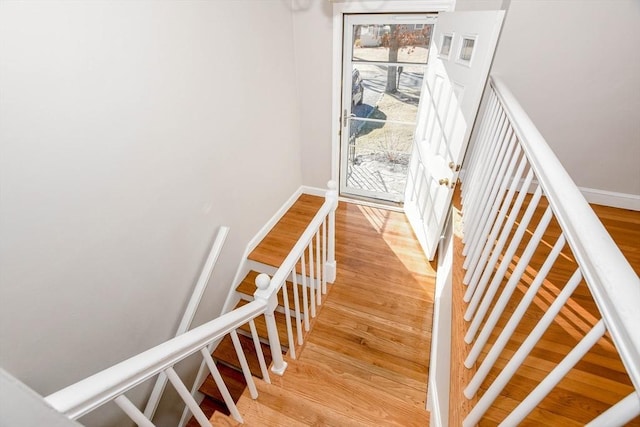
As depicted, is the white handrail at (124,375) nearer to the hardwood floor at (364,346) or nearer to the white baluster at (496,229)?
the hardwood floor at (364,346)

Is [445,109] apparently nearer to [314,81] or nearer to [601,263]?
[314,81]

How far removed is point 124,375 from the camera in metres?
0.78

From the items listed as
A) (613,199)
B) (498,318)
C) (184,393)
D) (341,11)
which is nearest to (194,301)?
(184,393)

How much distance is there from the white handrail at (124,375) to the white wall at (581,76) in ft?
8.30

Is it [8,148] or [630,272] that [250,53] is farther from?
[630,272]

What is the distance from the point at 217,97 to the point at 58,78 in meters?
0.90

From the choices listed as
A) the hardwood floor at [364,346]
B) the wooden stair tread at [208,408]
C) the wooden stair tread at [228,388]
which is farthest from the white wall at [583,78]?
the wooden stair tread at [208,408]

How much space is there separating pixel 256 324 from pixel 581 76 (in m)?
2.98

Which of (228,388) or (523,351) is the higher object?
(523,351)

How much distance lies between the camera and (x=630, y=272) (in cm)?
49

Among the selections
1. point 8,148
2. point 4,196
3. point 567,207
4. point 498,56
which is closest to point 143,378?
point 4,196

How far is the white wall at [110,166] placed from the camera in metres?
0.99

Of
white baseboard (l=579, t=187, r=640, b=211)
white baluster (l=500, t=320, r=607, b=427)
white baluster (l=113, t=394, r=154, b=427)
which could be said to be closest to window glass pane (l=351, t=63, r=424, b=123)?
white baseboard (l=579, t=187, r=640, b=211)

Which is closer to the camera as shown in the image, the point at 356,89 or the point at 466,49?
the point at 466,49
